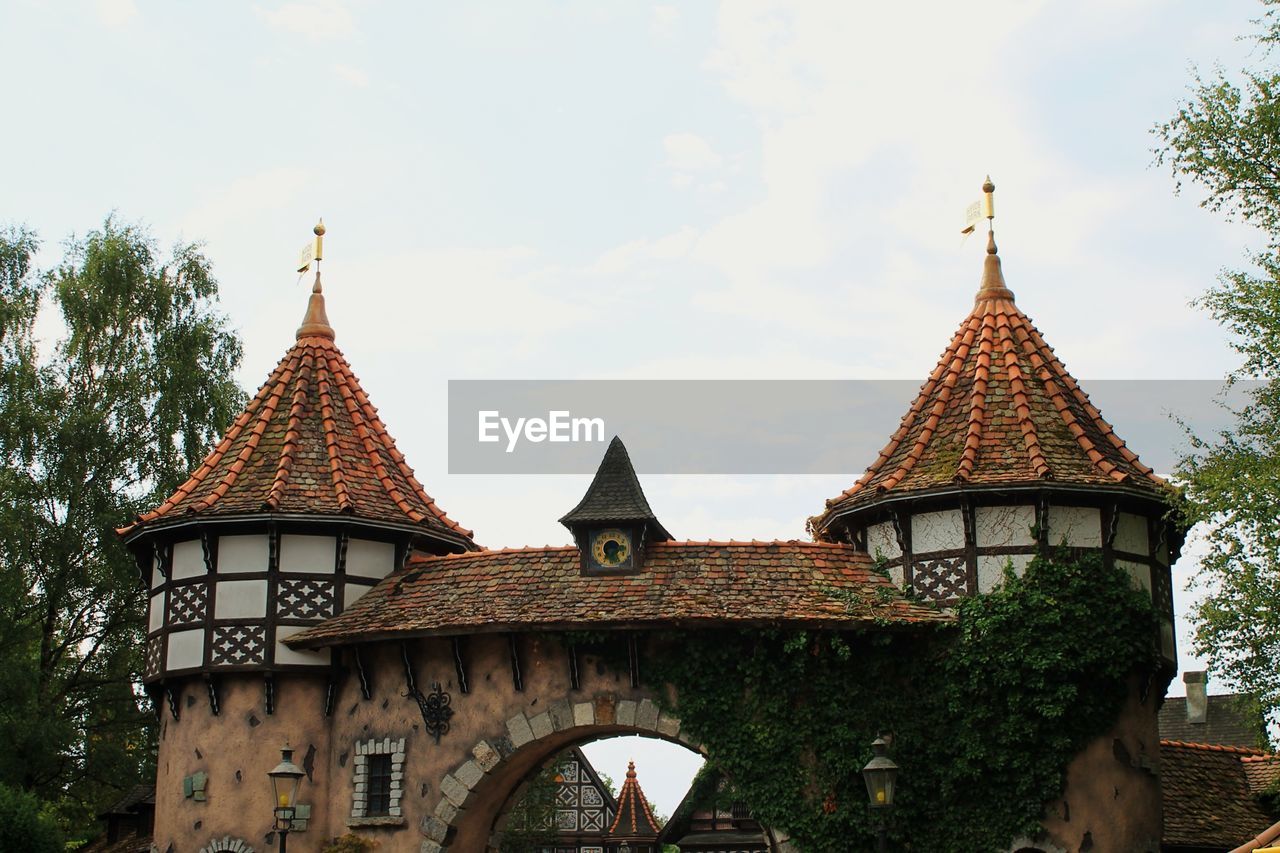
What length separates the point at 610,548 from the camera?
79.3ft

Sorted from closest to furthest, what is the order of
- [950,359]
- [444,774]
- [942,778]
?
[942,778]
[444,774]
[950,359]

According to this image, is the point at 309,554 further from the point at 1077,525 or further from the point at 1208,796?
the point at 1208,796

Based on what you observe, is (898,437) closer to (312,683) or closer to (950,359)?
(950,359)

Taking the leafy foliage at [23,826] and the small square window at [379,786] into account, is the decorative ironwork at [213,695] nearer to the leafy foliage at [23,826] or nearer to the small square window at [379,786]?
the small square window at [379,786]

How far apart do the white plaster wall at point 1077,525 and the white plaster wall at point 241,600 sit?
10811 millimetres

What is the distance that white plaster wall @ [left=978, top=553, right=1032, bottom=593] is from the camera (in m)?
22.7

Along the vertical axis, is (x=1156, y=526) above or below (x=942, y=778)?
above

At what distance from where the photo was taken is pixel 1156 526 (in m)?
23.5

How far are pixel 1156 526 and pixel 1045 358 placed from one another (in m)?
3.10

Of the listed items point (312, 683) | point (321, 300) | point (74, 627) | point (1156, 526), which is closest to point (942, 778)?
point (1156, 526)

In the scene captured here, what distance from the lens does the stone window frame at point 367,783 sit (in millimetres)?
23844

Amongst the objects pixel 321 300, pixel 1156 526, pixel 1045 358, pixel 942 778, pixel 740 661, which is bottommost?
pixel 942 778

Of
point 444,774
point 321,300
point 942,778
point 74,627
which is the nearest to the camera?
point 942,778

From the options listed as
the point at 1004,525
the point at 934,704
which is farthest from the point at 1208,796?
the point at 1004,525
